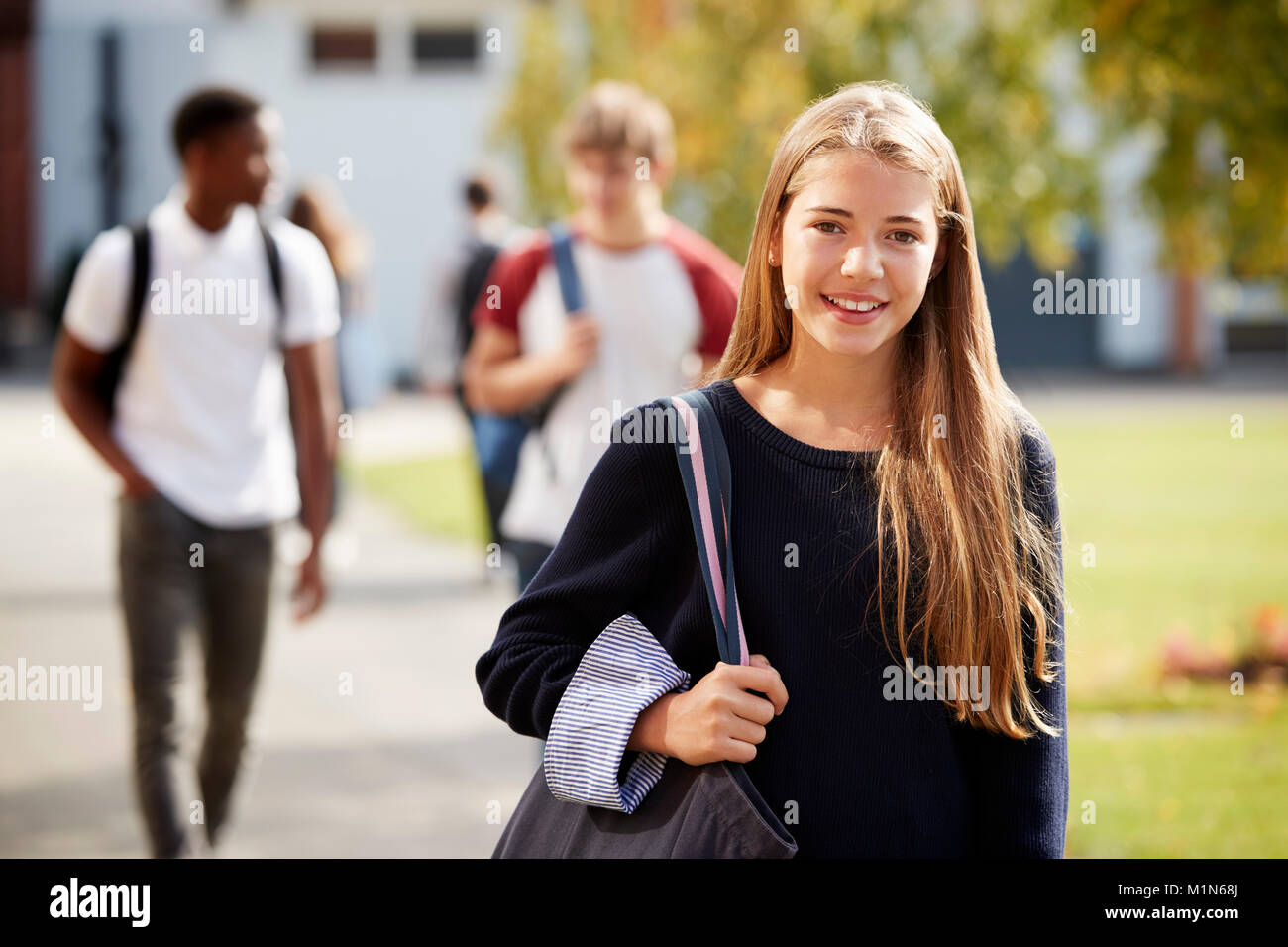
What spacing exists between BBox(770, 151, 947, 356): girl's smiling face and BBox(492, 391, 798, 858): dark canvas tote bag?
0.23m

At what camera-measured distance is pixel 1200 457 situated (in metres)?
17.5

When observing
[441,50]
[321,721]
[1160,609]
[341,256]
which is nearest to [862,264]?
[321,721]

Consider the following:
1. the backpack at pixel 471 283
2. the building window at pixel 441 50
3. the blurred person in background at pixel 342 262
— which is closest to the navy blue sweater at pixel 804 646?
the blurred person in background at pixel 342 262

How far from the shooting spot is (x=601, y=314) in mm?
4570

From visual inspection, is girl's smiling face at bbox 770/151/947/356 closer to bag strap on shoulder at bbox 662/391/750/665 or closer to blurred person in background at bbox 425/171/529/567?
bag strap on shoulder at bbox 662/391/750/665

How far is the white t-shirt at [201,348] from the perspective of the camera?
4.54m

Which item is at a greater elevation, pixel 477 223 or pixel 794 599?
pixel 477 223

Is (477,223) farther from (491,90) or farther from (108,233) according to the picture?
(491,90)

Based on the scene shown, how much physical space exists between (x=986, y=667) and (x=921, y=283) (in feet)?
1.86

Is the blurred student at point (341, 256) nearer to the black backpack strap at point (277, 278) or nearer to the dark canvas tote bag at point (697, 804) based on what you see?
A: the black backpack strap at point (277, 278)

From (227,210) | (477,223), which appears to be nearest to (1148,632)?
(477,223)

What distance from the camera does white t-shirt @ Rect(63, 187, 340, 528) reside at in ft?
14.9

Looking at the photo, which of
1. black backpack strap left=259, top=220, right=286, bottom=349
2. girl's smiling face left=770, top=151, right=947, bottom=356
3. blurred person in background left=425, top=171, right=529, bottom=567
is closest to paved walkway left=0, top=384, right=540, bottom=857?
black backpack strap left=259, top=220, right=286, bottom=349

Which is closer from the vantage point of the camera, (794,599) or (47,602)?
(794,599)
